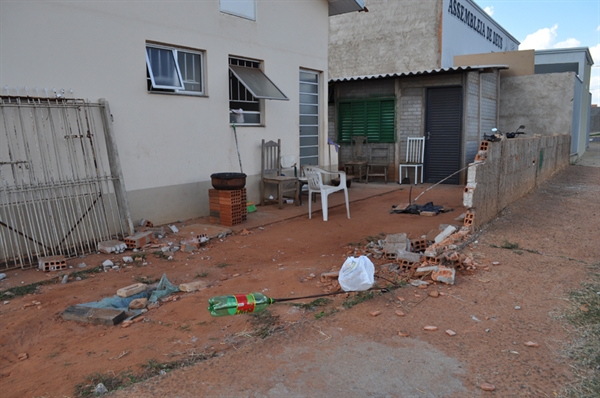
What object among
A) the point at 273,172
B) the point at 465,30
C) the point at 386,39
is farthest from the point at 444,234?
the point at 465,30

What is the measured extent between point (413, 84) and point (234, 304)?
10.8m

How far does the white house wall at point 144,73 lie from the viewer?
19.8 ft

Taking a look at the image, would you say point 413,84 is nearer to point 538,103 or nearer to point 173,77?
point 538,103

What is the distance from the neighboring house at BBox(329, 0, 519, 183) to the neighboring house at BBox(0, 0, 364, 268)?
3149 millimetres

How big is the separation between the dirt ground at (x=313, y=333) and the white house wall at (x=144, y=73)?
1.88 metres

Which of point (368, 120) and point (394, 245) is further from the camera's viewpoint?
point (368, 120)

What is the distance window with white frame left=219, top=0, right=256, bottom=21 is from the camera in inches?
338

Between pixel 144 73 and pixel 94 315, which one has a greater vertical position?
pixel 144 73

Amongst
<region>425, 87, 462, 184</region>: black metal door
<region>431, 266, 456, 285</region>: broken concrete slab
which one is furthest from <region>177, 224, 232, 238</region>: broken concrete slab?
<region>425, 87, 462, 184</region>: black metal door

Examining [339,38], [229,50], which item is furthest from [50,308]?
[339,38]

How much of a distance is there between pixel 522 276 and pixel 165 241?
15.2ft

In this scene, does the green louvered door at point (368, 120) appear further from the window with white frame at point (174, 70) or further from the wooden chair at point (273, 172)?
the window with white frame at point (174, 70)

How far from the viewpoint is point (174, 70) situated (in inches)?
307

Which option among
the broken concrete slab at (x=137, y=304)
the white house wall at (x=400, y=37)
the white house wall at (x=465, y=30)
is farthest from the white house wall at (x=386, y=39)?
the broken concrete slab at (x=137, y=304)
